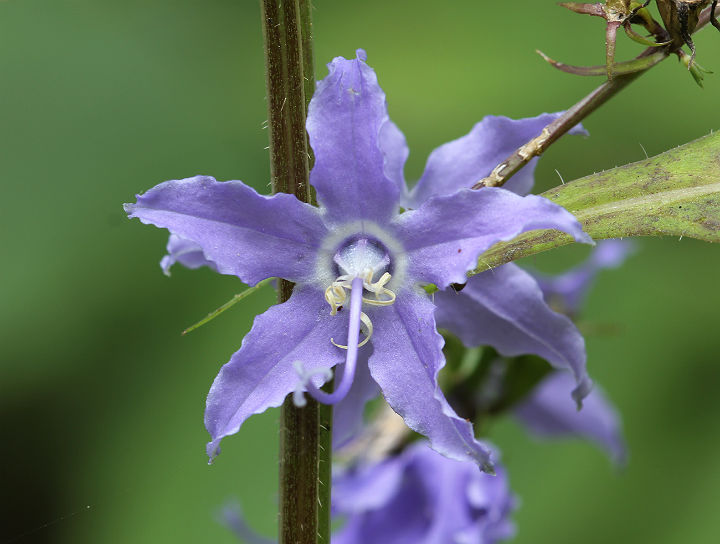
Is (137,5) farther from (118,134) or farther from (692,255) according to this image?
(692,255)

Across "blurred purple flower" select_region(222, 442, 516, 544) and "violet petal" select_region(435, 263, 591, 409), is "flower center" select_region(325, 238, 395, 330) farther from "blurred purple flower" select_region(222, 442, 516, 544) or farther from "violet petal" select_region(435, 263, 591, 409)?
"blurred purple flower" select_region(222, 442, 516, 544)

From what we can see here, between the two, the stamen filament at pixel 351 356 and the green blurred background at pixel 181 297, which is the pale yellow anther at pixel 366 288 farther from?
the green blurred background at pixel 181 297

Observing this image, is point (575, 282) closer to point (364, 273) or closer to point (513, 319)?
point (513, 319)

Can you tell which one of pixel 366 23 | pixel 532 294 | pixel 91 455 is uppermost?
pixel 532 294

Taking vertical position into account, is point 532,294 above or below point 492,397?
above

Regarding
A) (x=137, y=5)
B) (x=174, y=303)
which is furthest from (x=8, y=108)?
(x=174, y=303)

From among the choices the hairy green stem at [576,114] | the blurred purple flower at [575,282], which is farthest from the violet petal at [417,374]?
the blurred purple flower at [575,282]

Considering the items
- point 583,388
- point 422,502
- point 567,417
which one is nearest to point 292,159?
point 583,388
